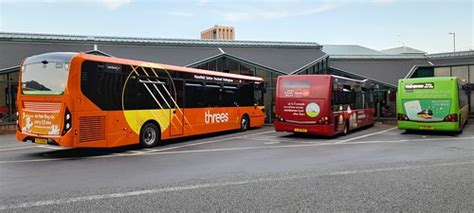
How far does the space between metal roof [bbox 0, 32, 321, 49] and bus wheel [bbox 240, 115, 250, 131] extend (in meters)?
8.06

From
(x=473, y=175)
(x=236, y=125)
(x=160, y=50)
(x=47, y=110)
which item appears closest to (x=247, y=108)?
(x=236, y=125)

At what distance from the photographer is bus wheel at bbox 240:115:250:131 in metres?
19.9

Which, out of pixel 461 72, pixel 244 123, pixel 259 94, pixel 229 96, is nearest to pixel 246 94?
pixel 244 123

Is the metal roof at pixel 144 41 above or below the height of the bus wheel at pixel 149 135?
above

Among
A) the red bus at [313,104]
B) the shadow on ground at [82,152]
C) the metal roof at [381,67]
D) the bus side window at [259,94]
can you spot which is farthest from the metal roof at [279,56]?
the shadow on ground at [82,152]

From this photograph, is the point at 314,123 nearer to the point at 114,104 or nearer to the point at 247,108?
the point at 247,108

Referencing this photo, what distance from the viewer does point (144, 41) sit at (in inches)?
978

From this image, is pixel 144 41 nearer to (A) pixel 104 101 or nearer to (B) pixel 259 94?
(B) pixel 259 94

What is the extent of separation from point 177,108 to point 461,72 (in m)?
25.6

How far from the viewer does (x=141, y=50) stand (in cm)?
2414

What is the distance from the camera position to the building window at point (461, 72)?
100.0 feet

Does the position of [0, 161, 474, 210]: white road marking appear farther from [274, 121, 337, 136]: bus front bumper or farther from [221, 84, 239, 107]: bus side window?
[221, 84, 239, 107]: bus side window

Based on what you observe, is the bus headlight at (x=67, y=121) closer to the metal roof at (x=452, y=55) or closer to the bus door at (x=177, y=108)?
the bus door at (x=177, y=108)

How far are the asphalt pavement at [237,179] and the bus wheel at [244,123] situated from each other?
7.27 meters
